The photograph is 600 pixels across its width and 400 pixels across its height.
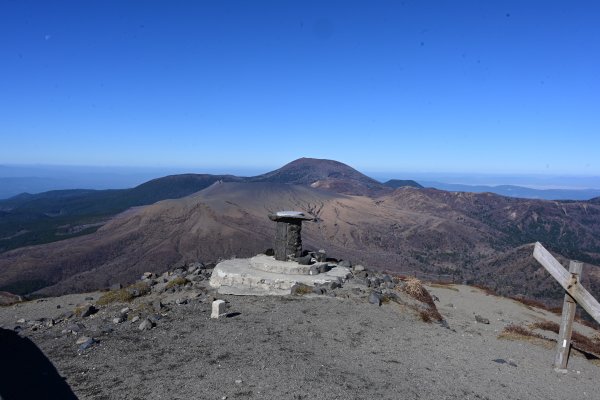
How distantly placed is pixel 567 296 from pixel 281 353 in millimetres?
6568

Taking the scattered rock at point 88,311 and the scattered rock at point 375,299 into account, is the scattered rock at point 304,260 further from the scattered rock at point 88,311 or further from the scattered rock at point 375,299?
the scattered rock at point 88,311

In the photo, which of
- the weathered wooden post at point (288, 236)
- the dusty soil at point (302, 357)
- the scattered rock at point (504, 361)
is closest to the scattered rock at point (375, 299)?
the dusty soil at point (302, 357)

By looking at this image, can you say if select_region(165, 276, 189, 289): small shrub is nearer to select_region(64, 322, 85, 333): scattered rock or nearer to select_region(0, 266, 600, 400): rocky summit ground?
select_region(0, 266, 600, 400): rocky summit ground

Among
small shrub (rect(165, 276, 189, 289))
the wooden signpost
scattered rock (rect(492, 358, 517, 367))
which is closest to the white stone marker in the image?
small shrub (rect(165, 276, 189, 289))

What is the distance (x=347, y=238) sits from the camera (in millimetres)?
64500

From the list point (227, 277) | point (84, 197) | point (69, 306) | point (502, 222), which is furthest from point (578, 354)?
point (84, 197)

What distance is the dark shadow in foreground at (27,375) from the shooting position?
7.84 m

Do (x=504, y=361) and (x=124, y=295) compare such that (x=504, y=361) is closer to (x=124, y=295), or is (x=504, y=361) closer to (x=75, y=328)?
(x=75, y=328)

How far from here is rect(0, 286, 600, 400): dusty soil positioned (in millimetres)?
8211

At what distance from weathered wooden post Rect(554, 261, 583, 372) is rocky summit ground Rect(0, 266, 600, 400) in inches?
15.5

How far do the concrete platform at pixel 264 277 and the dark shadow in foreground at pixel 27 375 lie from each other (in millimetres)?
6842

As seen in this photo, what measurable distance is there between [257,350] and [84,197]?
145 meters

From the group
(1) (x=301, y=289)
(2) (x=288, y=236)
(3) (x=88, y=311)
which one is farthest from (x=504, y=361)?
(3) (x=88, y=311)

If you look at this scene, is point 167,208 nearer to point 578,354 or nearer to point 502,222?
point 578,354
